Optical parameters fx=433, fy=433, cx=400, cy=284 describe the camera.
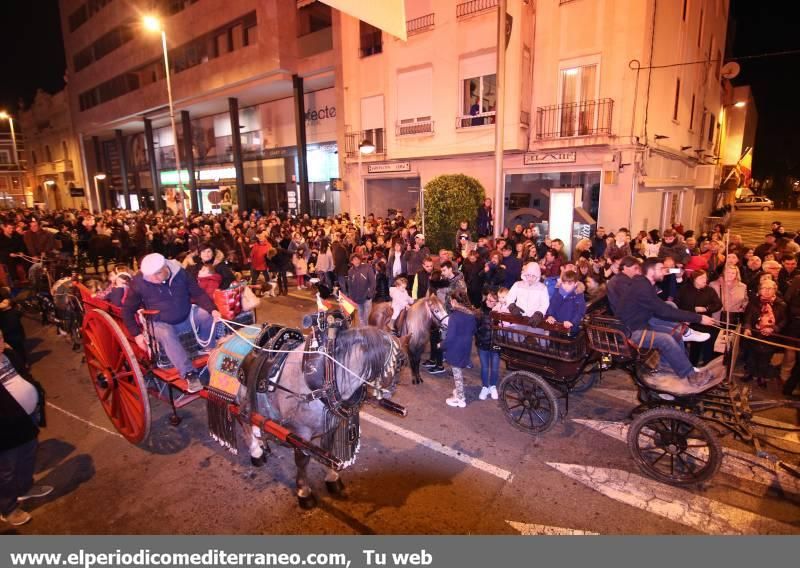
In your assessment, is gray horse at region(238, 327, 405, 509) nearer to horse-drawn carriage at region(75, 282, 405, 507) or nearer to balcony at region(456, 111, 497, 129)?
horse-drawn carriage at region(75, 282, 405, 507)

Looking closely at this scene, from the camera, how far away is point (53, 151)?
5294 centimetres

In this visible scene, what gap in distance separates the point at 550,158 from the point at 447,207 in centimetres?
405

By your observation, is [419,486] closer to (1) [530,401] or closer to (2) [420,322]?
(1) [530,401]

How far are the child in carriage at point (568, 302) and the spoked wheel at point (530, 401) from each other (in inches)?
31.3

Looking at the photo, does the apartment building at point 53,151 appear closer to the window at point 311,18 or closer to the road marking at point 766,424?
the window at point 311,18

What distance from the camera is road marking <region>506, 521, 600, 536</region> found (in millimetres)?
3697

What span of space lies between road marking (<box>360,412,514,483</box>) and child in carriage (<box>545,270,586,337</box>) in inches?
73.9

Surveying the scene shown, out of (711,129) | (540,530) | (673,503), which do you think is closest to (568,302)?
(673,503)

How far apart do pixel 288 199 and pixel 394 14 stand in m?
24.8

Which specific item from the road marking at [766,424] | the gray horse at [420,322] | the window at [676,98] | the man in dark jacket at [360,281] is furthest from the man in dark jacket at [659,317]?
the window at [676,98]

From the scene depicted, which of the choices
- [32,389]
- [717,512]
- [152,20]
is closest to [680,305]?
[717,512]

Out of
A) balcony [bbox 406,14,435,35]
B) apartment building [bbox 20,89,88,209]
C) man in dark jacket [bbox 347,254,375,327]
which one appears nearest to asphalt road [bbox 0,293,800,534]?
man in dark jacket [bbox 347,254,375,327]

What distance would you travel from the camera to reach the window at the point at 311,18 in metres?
23.3

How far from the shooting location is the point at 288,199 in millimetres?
27625
